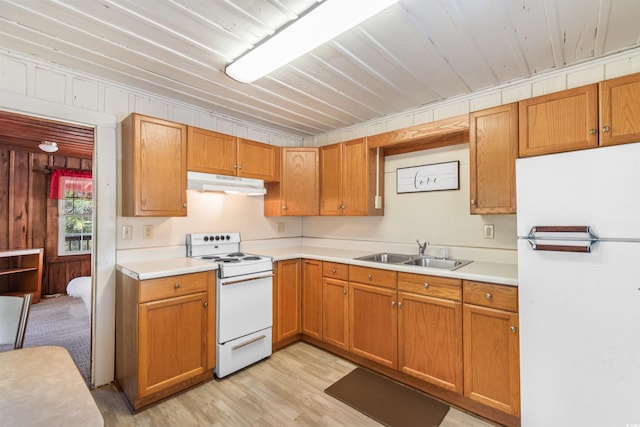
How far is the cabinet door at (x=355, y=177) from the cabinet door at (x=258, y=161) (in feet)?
2.46

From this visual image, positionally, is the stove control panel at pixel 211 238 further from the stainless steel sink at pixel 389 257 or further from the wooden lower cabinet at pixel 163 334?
the stainless steel sink at pixel 389 257

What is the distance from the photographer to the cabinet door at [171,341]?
2.03m

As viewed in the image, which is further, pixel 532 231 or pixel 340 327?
pixel 340 327

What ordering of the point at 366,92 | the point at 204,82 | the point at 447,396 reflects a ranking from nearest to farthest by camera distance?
the point at 447,396, the point at 204,82, the point at 366,92

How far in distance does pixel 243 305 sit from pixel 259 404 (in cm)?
75

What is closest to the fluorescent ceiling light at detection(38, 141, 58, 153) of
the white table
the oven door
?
the oven door

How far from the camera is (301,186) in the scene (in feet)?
11.0

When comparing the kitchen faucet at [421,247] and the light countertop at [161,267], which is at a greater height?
the kitchen faucet at [421,247]

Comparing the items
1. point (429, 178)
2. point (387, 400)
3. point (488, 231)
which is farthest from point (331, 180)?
point (387, 400)

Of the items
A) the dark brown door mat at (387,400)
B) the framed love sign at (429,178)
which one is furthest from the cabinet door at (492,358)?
the framed love sign at (429,178)

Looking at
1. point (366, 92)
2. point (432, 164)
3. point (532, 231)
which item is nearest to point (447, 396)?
point (532, 231)

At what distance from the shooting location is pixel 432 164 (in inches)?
111

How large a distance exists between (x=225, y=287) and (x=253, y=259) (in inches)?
14.8

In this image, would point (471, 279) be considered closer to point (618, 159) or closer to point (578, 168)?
point (578, 168)
